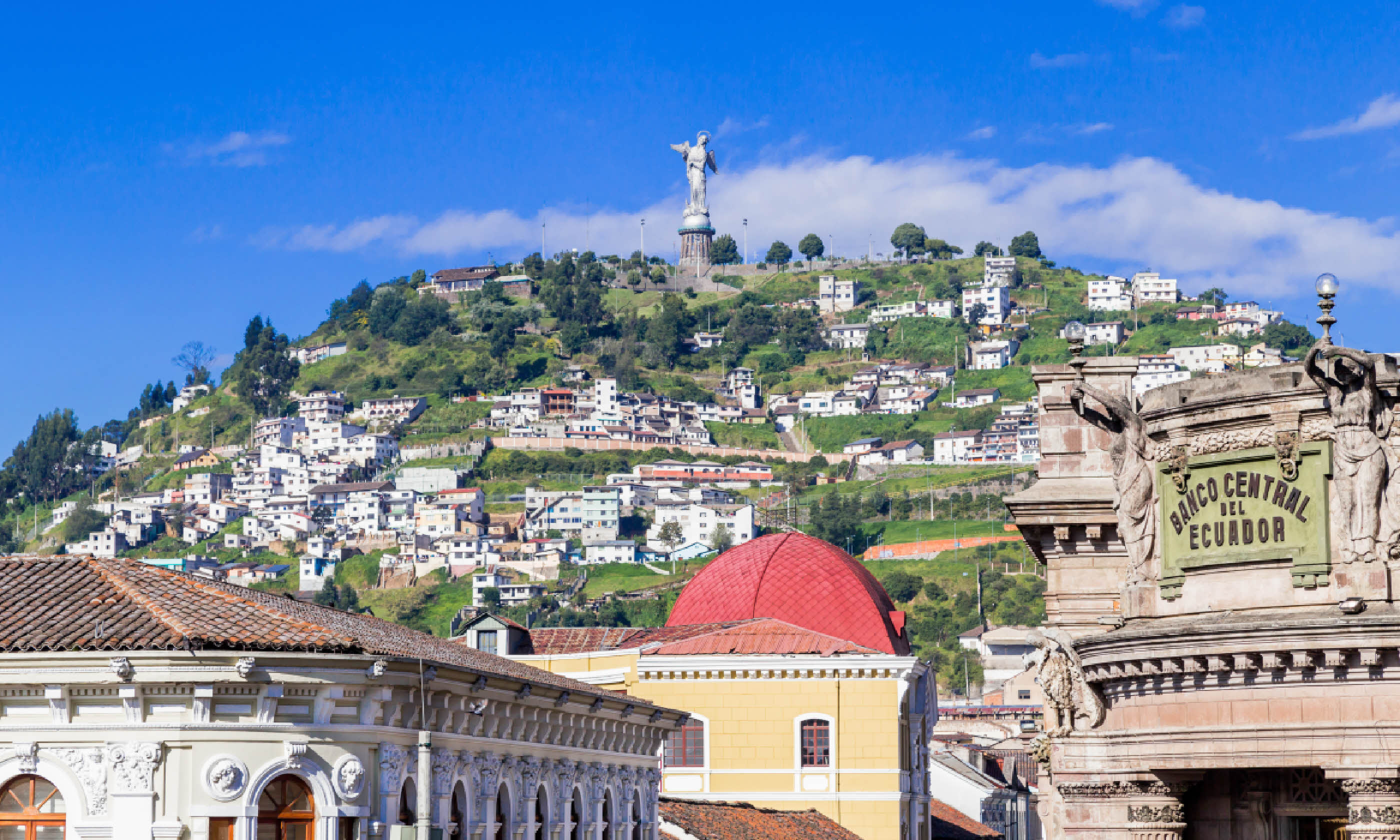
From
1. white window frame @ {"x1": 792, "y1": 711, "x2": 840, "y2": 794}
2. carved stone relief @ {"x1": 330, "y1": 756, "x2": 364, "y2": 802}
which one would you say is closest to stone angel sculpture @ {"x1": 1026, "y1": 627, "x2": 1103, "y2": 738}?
carved stone relief @ {"x1": 330, "y1": 756, "x2": 364, "y2": 802}

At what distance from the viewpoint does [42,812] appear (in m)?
30.3

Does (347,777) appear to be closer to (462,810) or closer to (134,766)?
(134,766)

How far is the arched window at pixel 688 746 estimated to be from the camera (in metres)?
64.0

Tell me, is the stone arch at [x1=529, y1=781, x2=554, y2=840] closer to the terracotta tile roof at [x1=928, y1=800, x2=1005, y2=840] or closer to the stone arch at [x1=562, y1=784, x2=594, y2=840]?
the stone arch at [x1=562, y1=784, x2=594, y2=840]

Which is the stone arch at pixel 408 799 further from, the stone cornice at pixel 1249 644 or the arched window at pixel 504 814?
the stone cornice at pixel 1249 644

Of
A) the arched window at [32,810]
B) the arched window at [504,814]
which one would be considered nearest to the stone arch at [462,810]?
the arched window at [504,814]

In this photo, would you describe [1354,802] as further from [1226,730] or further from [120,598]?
[120,598]

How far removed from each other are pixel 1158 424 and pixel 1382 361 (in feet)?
11.3

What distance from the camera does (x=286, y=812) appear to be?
30875mm

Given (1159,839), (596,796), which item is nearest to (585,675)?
(596,796)

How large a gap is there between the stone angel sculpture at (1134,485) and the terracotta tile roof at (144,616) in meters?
10.7

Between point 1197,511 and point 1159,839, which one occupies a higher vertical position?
point 1197,511

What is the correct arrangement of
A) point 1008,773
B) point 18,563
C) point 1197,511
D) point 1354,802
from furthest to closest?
point 1008,773 < point 18,563 < point 1197,511 < point 1354,802

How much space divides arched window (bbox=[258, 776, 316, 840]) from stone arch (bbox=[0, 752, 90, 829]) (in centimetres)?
217
